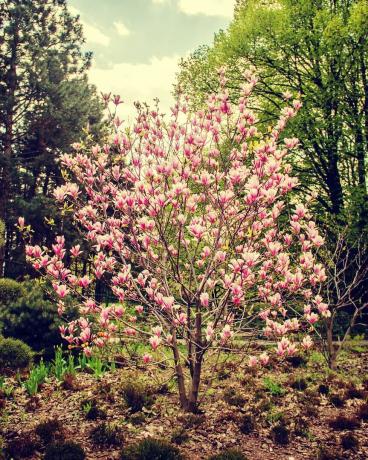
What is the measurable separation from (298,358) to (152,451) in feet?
17.2

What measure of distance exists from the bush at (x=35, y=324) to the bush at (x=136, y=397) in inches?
99.3

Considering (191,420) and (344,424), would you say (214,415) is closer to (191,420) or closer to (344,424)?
(191,420)

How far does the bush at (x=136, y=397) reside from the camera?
18.5 feet

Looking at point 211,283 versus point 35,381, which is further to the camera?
point 35,381

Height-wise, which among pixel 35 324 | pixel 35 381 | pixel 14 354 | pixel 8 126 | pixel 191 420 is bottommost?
pixel 191 420

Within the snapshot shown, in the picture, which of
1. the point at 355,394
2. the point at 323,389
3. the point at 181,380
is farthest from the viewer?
the point at 323,389

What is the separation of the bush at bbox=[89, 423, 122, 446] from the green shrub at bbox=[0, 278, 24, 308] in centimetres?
486

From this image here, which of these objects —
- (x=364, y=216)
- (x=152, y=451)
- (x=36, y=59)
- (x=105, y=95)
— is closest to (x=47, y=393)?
(x=152, y=451)

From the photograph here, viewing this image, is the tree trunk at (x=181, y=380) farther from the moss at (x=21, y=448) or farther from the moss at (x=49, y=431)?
the moss at (x=21, y=448)

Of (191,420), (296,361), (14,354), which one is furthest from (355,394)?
(14,354)

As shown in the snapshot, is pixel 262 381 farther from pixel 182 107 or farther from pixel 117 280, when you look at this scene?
pixel 182 107

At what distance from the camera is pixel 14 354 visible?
7.12 m

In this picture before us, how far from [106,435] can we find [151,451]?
0.76 meters

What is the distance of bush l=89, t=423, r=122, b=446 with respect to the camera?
4.68 m
